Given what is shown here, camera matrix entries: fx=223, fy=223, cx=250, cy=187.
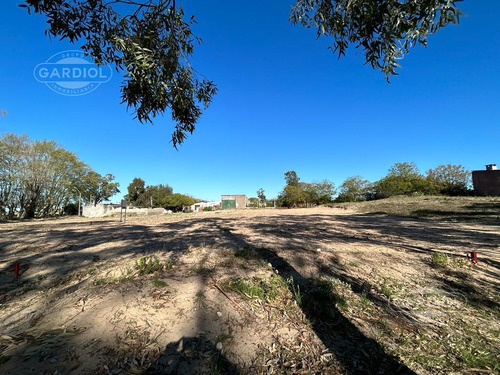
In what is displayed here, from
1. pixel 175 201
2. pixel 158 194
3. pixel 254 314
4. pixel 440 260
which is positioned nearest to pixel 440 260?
pixel 440 260

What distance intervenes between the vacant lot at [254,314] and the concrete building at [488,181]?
121 feet

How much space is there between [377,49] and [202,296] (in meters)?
3.79

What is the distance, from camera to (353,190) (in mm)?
46375

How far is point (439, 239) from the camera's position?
6.22 m

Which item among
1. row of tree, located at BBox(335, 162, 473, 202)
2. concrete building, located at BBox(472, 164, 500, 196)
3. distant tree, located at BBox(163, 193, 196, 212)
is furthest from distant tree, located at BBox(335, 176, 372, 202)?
distant tree, located at BBox(163, 193, 196, 212)

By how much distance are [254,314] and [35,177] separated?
3702 cm

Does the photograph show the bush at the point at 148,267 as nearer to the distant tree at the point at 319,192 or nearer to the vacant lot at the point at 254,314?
the vacant lot at the point at 254,314

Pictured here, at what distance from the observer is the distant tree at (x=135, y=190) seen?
2530 inches

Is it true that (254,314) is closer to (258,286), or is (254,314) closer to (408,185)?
(258,286)

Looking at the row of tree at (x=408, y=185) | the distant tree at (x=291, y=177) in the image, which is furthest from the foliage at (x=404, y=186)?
the distant tree at (x=291, y=177)

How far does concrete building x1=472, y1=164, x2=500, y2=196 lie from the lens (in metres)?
29.5

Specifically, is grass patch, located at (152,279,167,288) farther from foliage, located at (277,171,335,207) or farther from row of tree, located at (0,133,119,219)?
foliage, located at (277,171,335,207)

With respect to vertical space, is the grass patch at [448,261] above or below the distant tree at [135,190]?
below

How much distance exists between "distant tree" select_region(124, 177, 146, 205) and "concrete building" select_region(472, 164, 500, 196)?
71608mm
